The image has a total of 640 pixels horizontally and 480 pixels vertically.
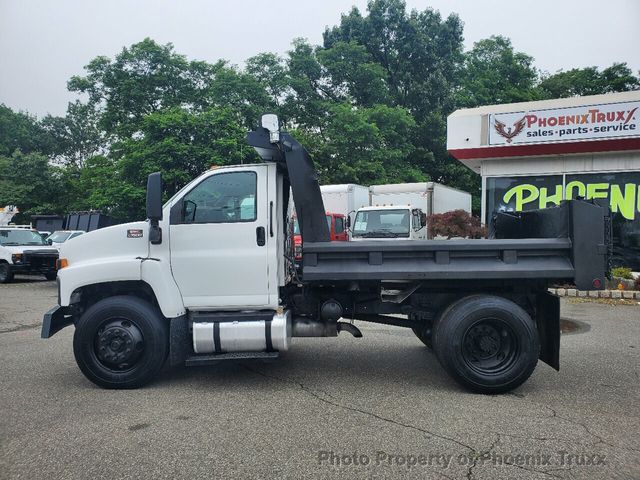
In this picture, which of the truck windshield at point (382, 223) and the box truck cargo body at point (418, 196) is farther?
the box truck cargo body at point (418, 196)

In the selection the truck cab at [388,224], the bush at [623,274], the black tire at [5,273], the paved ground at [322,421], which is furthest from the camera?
the black tire at [5,273]

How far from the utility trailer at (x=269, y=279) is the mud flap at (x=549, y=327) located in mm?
18

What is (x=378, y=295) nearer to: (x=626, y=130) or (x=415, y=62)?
(x=626, y=130)

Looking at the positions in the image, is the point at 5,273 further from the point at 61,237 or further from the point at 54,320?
the point at 54,320

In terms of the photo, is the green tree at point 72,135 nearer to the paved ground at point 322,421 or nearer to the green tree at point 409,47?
the green tree at point 409,47

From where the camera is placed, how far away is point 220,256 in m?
5.47

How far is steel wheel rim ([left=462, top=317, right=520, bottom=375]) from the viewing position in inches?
204

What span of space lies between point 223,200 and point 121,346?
6.14ft

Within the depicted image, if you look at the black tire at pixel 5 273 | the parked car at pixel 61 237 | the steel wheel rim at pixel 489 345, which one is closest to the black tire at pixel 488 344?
the steel wheel rim at pixel 489 345

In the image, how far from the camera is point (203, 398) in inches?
201

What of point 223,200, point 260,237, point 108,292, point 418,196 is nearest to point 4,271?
point 108,292

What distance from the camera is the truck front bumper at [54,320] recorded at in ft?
18.2

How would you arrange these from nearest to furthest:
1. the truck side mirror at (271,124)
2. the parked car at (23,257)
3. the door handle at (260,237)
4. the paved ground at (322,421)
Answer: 1. the paved ground at (322,421)
2. the truck side mirror at (271,124)
3. the door handle at (260,237)
4. the parked car at (23,257)

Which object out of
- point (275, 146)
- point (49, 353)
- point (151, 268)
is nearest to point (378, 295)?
point (275, 146)
